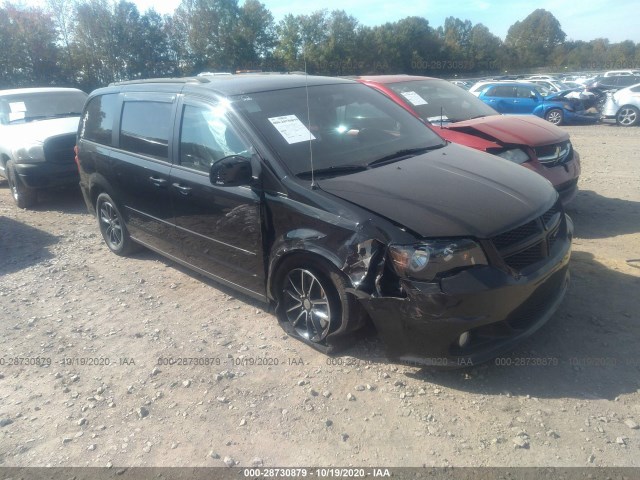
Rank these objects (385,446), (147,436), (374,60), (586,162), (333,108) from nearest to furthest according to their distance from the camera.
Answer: (385,446) < (147,436) < (333,108) < (586,162) < (374,60)

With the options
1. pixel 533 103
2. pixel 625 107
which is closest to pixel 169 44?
pixel 533 103

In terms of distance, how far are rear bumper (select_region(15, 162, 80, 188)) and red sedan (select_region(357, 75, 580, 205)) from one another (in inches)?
192

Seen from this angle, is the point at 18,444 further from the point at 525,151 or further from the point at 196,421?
the point at 525,151

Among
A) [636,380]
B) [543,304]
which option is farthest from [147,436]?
[636,380]

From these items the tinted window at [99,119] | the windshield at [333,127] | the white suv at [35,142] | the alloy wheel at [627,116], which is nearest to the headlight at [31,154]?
the white suv at [35,142]

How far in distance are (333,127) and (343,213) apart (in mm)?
1071

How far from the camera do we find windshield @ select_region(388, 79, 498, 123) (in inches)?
244

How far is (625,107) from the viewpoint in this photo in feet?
52.4

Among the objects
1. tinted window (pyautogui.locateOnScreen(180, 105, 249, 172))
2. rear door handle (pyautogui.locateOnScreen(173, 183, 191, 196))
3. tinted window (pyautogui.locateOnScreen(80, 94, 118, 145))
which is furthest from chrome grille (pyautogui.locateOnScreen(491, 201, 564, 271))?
tinted window (pyautogui.locateOnScreen(80, 94, 118, 145))

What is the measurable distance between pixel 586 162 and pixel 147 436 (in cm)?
919

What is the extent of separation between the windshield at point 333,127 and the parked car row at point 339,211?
1cm

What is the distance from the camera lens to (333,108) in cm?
411

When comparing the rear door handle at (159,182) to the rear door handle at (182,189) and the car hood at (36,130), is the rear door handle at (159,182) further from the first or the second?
the car hood at (36,130)

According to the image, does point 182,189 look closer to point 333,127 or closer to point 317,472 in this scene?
point 333,127
